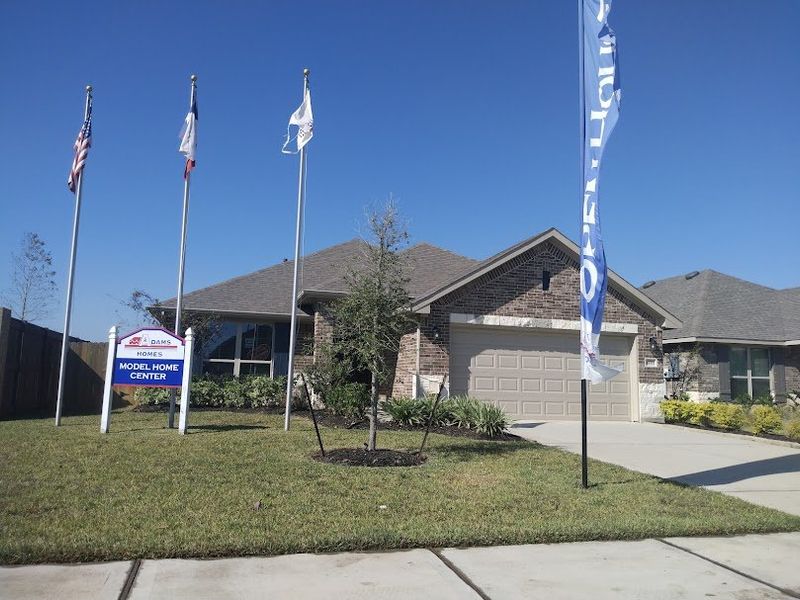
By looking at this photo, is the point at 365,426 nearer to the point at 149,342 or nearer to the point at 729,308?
the point at 149,342

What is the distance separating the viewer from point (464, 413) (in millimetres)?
12984

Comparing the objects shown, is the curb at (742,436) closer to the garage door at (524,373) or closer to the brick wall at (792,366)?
the garage door at (524,373)

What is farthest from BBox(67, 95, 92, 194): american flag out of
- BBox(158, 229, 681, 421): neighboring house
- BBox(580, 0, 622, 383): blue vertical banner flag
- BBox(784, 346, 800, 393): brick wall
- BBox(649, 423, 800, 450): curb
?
BBox(784, 346, 800, 393): brick wall

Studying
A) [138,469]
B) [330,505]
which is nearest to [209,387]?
[138,469]

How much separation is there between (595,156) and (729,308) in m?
17.1

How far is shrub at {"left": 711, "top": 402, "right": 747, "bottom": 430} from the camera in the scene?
15.5 m

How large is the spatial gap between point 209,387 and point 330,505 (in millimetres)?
11108

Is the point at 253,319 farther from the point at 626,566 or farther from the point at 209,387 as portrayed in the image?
the point at 626,566

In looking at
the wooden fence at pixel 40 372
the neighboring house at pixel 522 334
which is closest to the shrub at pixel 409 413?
the neighboring house at pixel 522 334

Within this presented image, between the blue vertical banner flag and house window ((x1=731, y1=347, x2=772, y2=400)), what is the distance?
602 inches

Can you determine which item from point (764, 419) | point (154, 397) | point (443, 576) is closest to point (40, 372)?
point (154, 397)

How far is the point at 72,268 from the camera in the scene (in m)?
13.0

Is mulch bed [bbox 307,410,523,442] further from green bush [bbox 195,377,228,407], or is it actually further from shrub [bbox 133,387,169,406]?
shrub [bbox 133,387,169,406]

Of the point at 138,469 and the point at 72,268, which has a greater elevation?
the point at 72,268
